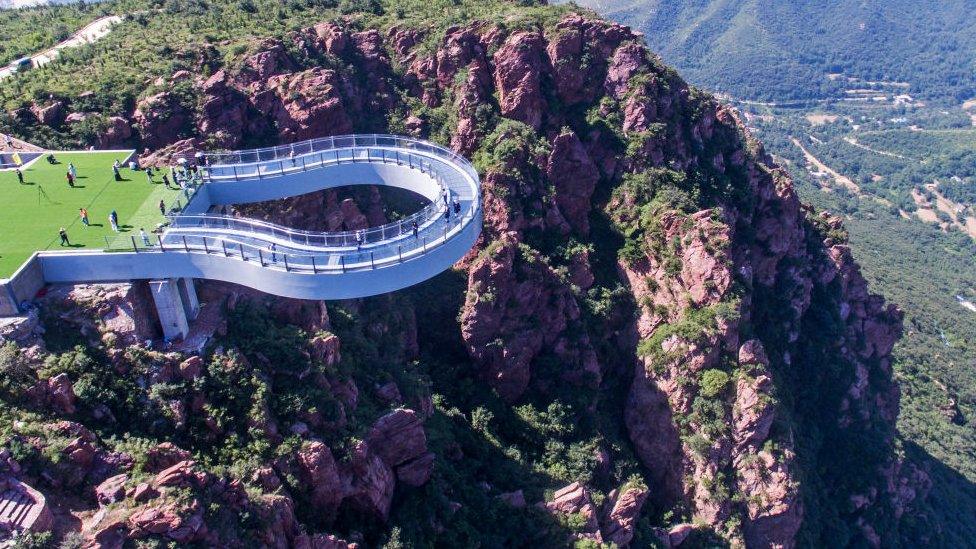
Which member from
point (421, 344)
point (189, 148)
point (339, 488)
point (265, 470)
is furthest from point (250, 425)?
point (189, 148)

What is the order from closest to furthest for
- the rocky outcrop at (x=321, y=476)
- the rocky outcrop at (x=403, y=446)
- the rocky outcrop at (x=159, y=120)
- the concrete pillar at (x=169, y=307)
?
the rocky outcrop at (x=321, y=476), the concrete pillar at (x=169, y=307), the rocky outcrop at (x=403, y=446), the rocky outcrop at (x=159, y=120)

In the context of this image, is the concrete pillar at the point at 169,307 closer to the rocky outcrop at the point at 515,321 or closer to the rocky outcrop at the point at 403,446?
the rocky outcrop at the point at 403,446

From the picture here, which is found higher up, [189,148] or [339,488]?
[189,148]

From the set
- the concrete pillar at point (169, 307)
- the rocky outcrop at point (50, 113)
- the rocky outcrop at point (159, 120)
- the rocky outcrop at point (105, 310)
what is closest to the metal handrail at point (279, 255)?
the concrete pillar at point (169, 307)

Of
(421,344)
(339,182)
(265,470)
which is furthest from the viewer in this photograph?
(421,344)

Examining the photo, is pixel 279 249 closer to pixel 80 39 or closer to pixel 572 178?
pixel 572 178

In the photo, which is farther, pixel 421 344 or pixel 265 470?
pixel 421 344

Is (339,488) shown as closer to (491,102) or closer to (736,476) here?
(736,476)
